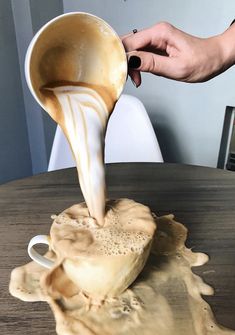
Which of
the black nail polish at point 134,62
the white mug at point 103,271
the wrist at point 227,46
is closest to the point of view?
the white mug at point 103,271

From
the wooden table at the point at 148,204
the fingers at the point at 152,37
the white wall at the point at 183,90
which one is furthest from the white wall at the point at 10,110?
the fingers at the point at 152,37

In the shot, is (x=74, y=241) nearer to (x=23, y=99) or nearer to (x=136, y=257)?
(x=136, y=257)

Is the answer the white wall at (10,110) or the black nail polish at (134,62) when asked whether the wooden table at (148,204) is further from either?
the white wall at (10,110)

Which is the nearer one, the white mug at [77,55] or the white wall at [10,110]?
the white mug at [77,55]

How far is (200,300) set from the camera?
542mm

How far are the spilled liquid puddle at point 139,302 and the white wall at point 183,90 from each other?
0.94 metres

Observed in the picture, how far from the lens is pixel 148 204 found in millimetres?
785

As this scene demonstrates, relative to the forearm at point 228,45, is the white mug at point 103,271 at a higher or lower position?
lower

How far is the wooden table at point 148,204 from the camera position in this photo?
528 mm

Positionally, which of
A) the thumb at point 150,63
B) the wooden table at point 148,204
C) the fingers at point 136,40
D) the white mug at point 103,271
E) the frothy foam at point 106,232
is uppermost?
the fingers at point 136,40

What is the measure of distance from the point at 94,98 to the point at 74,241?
20 cm

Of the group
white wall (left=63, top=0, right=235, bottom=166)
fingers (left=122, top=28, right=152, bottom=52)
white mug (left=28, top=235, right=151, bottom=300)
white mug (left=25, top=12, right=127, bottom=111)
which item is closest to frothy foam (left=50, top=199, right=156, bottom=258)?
white mug (left=28, top=235, right=151, bottom=300)

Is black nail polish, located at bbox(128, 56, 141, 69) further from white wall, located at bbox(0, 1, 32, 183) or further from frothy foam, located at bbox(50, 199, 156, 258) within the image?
white wall, located at bbox(0, 1, 32, 183)

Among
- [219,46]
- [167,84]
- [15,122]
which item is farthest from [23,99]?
[219,46]
